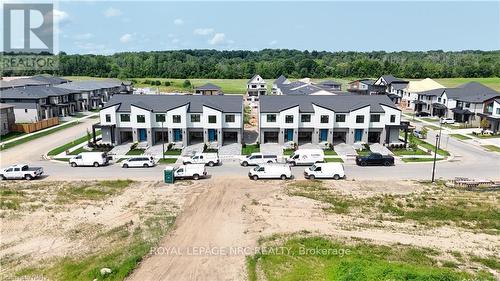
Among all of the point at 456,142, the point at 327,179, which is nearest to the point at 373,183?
the point at 327,179

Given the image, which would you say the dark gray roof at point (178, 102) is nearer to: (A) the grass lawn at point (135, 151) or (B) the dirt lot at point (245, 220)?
(A) the grass lawn at point (135, 151)

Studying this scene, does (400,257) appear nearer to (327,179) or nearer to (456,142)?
(327,179)

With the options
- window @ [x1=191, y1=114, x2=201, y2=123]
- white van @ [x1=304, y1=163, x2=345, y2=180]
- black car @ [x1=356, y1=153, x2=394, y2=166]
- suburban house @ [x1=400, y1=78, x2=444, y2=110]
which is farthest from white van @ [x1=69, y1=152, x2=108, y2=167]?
suburban house @ [x1=400, y1=78, x2=444, y2=110]

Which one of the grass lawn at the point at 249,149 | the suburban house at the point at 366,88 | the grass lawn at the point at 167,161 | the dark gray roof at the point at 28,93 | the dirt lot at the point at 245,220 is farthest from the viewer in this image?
the suburban house at the point at 366,88

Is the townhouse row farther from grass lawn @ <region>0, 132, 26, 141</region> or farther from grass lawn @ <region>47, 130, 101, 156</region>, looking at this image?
grass lawn @ <region>0, 132, 26, 141</region>

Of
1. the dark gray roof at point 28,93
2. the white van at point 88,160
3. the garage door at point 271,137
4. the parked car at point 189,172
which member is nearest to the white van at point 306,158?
the garage door at point 271,137

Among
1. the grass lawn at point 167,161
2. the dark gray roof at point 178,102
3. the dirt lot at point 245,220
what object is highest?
the dark gray roof at point 178,102
